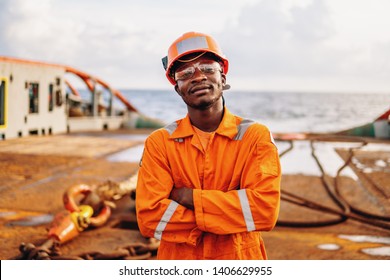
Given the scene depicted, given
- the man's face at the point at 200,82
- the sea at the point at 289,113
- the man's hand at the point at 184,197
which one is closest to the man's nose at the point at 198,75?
the man's face at the point at 200,82

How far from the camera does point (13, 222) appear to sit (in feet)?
13.2

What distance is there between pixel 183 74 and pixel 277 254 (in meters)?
2.03

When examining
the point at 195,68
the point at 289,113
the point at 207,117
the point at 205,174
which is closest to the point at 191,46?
the point at 195,68

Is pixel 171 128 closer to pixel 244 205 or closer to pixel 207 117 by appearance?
pixel 207 117

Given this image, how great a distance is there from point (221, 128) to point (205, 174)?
197 millimetres

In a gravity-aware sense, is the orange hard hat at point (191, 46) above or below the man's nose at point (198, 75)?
above

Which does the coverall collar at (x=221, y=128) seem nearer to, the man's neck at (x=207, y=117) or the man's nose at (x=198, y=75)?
the man's neck at (x=207, y=117)

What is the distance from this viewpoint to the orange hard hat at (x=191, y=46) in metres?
1.78

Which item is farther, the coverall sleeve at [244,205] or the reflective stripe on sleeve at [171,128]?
the reflective stripe on sleeve at [171,128]

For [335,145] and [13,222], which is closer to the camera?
[13,222]

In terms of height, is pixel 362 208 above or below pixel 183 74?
below

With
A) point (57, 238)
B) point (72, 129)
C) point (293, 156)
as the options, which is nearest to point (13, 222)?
point (57, 238)

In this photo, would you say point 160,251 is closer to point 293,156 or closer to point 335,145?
point 293,156

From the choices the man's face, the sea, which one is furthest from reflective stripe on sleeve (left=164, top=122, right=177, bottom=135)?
the sea
